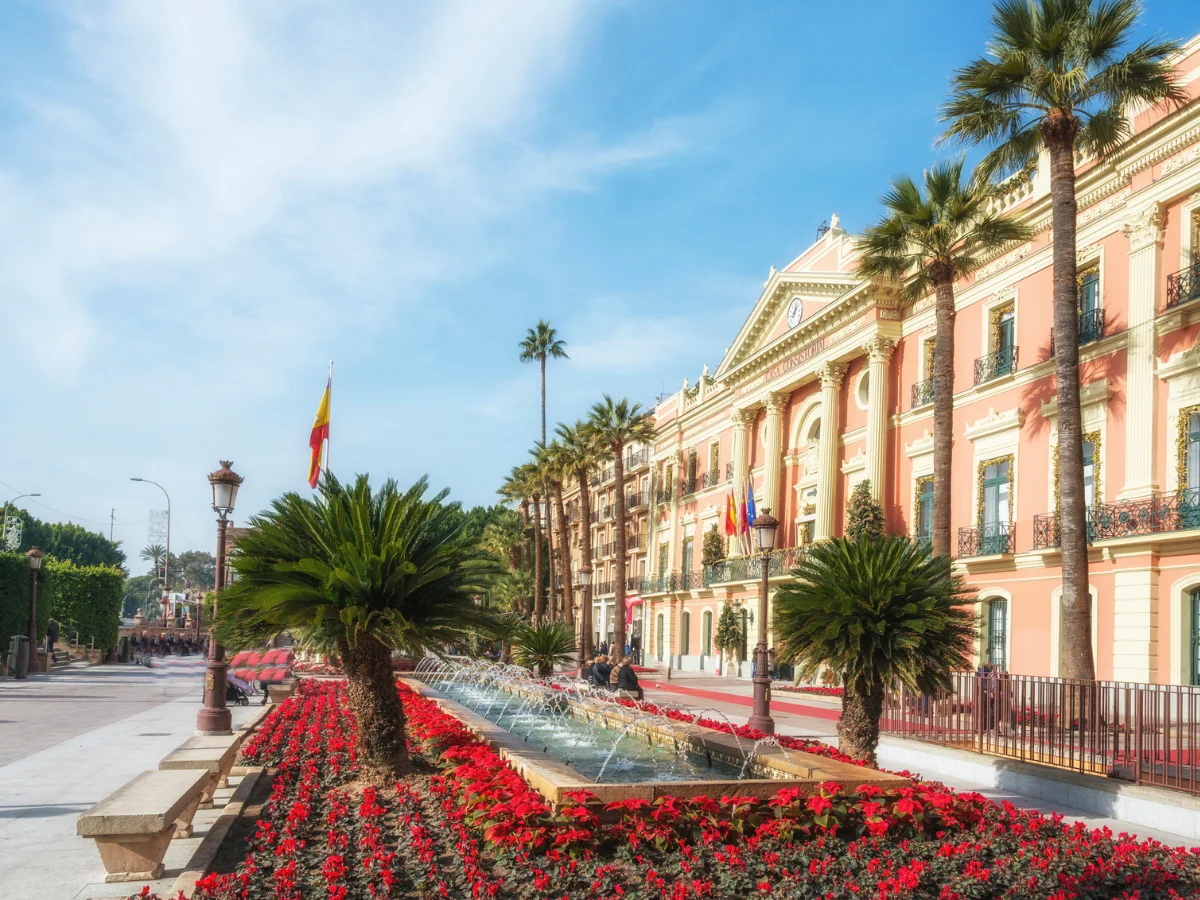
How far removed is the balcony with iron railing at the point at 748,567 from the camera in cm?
4056

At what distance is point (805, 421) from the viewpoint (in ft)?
139

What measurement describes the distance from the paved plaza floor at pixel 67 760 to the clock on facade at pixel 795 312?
83.3 ft

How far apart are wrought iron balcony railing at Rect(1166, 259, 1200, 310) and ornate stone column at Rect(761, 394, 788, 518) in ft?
69.1

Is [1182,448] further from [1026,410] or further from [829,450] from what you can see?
[829,450]

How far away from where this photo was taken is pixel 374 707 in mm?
9711

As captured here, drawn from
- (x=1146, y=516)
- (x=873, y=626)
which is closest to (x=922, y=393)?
(x=1146, y=516)

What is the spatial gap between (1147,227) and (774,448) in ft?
69.7

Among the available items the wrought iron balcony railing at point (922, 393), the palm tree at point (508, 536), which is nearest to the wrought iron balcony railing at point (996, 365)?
the wrought iron balcony railing at point (922, 393)

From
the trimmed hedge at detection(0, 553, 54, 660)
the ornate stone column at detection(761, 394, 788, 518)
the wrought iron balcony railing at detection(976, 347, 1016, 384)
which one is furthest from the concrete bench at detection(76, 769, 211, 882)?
the ornate stone column at detection(761, 394, 788, 518)

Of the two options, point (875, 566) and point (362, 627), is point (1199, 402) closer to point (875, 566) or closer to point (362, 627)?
point (875, 566)

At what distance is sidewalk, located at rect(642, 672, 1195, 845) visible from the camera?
10.5 metres

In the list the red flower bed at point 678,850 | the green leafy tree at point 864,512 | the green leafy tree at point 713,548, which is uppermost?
the green leafy tree at point 864,512

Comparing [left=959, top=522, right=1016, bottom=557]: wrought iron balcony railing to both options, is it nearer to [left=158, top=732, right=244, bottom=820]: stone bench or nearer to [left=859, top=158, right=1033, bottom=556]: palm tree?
[left=859, top=158, right=1033, bottom=556]: palm tree

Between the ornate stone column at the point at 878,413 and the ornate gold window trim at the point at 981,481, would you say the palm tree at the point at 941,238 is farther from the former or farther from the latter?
the ornate stone column at the point at 878,413
